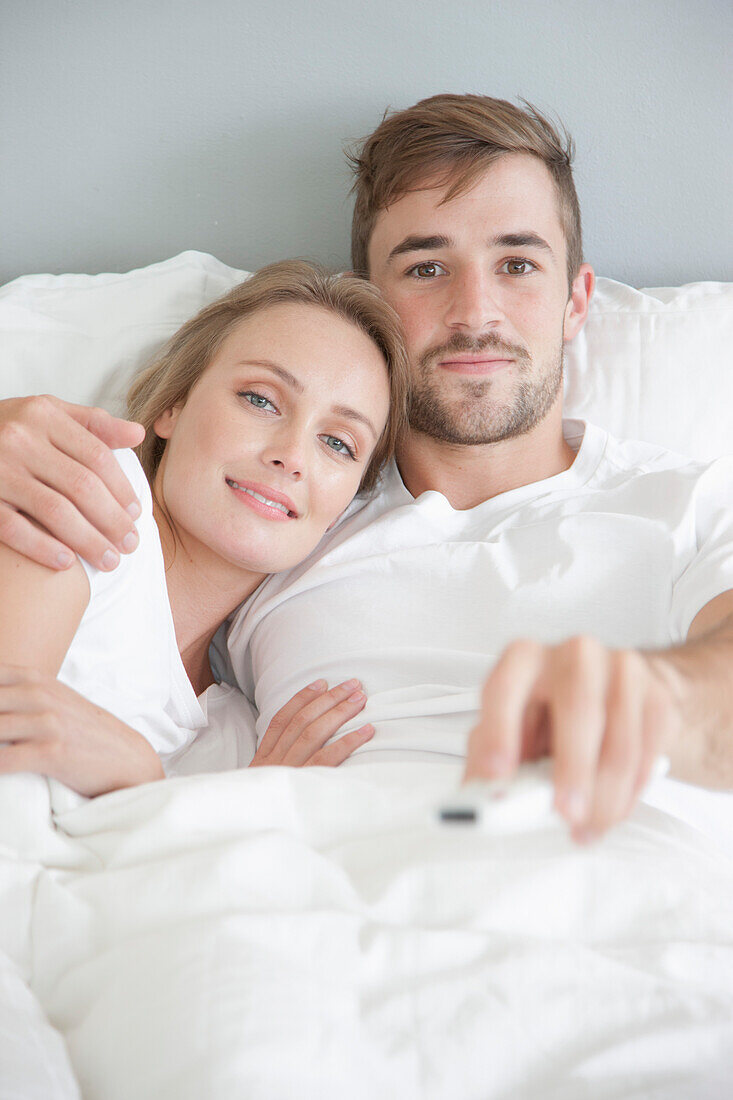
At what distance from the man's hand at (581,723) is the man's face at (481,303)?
0.86 m

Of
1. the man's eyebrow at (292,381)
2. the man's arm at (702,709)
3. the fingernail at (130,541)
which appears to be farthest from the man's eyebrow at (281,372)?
the man's arm at (702,709)

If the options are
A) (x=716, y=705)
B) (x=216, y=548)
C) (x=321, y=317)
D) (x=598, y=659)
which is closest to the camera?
(x=598, y=659)

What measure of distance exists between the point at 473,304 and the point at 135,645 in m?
0.69

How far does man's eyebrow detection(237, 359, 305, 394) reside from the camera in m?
1.21

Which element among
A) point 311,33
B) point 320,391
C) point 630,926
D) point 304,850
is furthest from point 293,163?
point 630,926

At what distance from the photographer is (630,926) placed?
75 centimetres

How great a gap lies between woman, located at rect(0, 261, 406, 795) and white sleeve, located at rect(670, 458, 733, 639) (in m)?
0.42

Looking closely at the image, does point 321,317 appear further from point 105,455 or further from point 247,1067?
point 247,1067

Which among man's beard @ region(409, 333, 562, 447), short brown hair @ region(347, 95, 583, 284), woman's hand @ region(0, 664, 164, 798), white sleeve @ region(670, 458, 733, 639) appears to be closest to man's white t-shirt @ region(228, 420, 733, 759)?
white sleeve @ region(670, 458, 733, 639)

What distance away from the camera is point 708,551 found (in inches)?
44.5

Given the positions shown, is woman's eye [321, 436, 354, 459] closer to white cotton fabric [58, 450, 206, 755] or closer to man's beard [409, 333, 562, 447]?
man's beard [409, 333, 562, 447]

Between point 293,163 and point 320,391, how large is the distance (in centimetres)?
62

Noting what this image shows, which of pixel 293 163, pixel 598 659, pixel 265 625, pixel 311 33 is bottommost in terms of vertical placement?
pixel 265 625

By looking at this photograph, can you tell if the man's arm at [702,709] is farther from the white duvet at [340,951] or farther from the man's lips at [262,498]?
the man's lips at [262,498]
